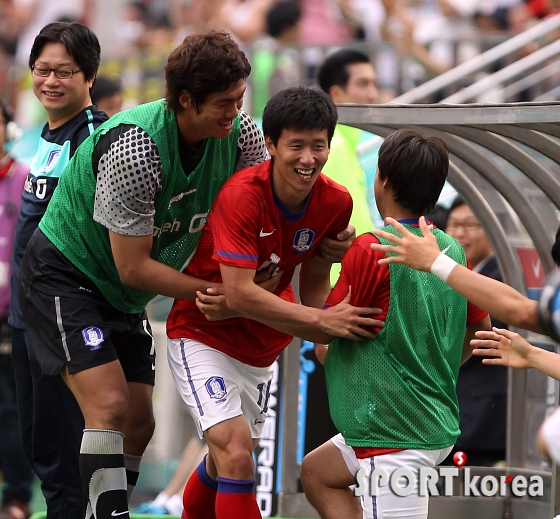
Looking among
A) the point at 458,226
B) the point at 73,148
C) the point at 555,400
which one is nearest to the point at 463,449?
the point at 555,400

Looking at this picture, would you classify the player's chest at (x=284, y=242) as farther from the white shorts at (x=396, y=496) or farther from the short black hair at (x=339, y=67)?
the short black hair at (x=339, y=67)

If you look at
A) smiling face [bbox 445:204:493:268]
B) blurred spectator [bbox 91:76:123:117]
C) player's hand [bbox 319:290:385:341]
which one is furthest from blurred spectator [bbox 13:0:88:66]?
player's hand [bbox 319:290:385:341]

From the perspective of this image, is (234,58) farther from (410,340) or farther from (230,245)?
(410,340)

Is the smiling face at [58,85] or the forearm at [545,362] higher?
the smiling face at [58,85]

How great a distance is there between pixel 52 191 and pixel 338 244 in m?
1.35

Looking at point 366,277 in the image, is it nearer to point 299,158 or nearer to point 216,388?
point 299,158

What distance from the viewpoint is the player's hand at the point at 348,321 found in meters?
3.57

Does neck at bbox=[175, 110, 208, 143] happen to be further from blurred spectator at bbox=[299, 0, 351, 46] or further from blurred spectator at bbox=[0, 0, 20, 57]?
blurred spectator at bbox=[0, 0, 20, 57]

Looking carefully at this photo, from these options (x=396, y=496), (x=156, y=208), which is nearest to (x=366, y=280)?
(x=396, y=496)

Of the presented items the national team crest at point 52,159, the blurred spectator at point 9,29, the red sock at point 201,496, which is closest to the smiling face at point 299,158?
the national team crest at point 52,159

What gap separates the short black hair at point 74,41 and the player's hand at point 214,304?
134 centimetres

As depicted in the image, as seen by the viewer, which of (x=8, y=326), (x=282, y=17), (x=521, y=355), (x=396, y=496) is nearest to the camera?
(x=521, y=355)

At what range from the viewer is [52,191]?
4.49 metres

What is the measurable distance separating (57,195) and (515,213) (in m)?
2.29
